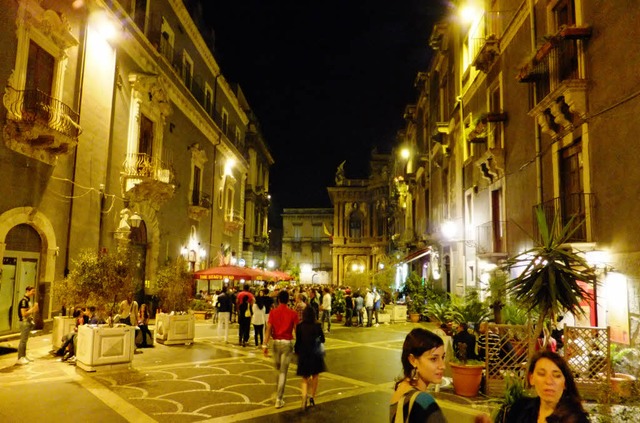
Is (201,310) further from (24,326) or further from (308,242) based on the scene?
(308,242)

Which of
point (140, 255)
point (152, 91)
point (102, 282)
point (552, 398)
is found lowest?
point (552, 398)

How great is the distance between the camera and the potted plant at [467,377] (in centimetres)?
875

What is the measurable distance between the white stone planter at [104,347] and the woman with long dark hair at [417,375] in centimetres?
895

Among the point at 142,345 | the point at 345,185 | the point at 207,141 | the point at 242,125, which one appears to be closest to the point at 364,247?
the point at 345,185

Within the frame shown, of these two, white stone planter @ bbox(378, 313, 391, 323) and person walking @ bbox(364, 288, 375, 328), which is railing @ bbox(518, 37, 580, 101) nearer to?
person walking @ bbox(364, 288, 375, 328)

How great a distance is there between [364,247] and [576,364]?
49.3 metres

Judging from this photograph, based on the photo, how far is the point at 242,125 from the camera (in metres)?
41.5

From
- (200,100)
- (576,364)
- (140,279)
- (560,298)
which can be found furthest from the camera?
(200,100)

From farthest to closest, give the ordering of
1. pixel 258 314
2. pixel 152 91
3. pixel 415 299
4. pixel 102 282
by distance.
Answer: pixel 415 299, pixel 152 91, pixel 258 314, pixel 102 282

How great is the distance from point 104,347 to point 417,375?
9.08 meters

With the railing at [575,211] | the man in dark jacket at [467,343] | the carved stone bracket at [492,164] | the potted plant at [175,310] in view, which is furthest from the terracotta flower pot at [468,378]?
the potted plant at [175,310]

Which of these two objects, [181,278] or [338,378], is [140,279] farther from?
[338,378]

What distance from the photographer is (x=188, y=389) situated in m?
8.94

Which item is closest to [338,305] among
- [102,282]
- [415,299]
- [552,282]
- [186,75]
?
[415,299]
